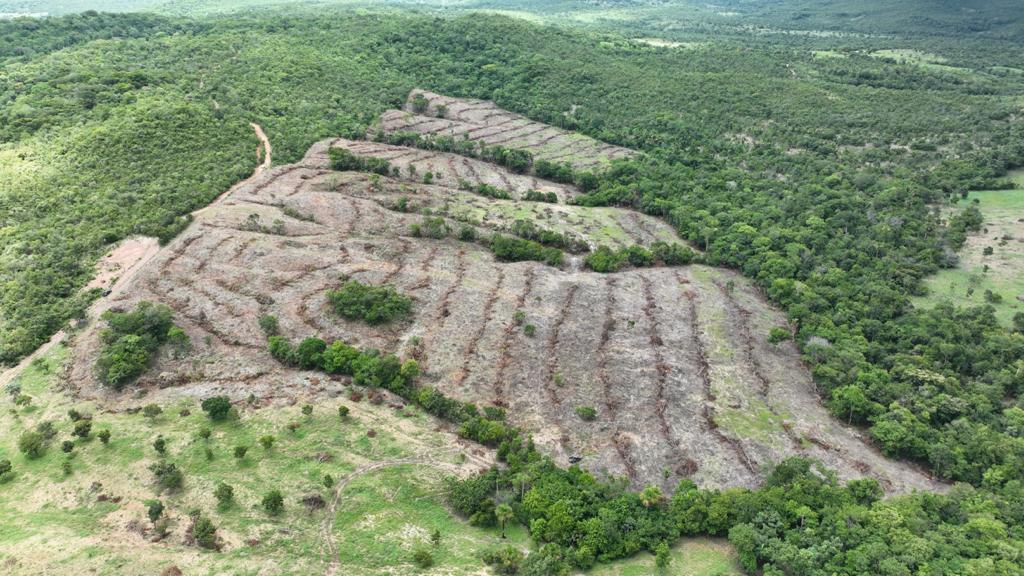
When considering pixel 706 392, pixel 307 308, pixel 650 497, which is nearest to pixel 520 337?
pixel 706 392

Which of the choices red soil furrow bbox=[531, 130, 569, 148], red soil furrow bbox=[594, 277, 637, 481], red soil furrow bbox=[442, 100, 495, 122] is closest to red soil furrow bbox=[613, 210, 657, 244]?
red soil furrow bbox=[594, 277, 637, 481]

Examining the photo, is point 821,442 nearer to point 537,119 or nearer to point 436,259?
point 436,259

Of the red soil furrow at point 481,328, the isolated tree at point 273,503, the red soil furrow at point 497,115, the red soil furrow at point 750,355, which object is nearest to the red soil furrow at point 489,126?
the red soil furrow at point 497,115

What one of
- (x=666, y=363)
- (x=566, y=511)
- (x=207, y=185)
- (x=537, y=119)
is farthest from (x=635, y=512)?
(x=537, y=119)

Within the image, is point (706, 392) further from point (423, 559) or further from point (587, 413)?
point (423, 559)

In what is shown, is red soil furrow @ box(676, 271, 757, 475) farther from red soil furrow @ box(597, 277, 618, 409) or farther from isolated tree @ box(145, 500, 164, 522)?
isolated tree @ box(145, 500, 164, 522)

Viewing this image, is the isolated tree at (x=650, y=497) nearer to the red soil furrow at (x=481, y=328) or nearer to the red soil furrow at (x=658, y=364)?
the red soil furrow at (x=658, y=364)
